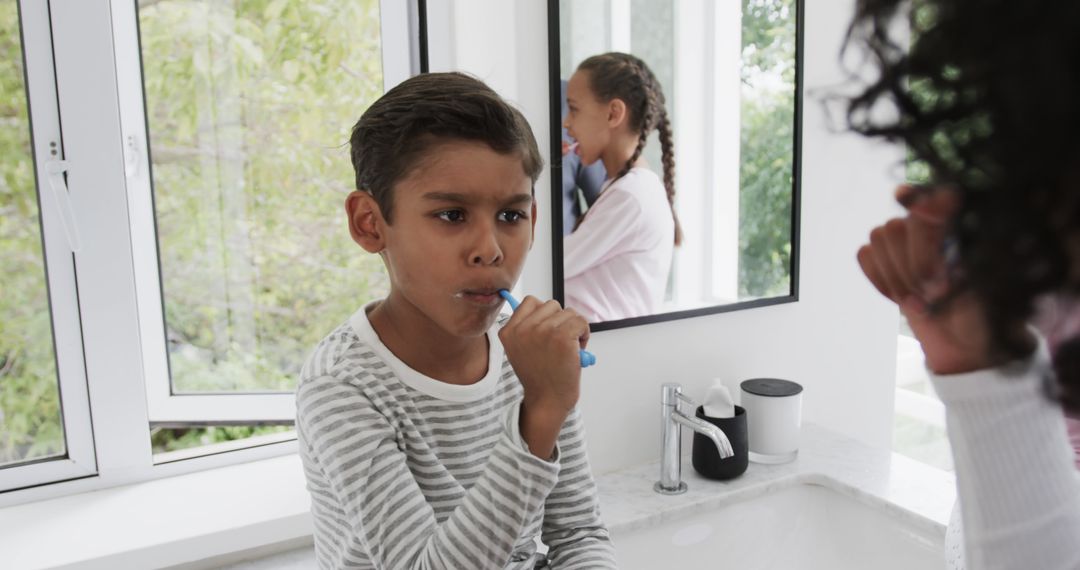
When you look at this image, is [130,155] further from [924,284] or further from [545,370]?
[924,284]

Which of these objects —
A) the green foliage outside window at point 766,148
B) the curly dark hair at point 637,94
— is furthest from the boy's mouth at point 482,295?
the green foliage outside window at point 766,148

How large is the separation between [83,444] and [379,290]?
0.48m

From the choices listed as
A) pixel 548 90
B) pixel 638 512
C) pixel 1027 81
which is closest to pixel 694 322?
pixel 638 512

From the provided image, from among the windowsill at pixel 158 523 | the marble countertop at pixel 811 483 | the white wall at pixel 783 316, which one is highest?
the white wall at pixel 783 316

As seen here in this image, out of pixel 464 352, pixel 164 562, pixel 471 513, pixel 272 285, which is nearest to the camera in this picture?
pixel 471 513

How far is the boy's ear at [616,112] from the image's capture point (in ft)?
3.74

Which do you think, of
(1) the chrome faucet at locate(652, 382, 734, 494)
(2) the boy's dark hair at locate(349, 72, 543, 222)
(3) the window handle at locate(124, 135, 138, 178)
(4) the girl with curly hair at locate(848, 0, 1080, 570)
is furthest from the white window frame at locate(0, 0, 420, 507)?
(4) the girl with curly hair at locate(848, 0, 1080, 570)

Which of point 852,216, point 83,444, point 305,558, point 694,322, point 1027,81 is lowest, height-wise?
point 305,558

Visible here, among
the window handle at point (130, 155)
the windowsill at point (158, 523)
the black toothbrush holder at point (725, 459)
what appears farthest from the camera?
the black toothbrush holder at point (725, 459)

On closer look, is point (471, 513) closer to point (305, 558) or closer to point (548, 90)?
point (305, 558)

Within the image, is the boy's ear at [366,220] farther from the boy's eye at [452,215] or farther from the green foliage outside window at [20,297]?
the green foliage outside window at [20,297]

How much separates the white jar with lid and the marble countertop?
0.02 m

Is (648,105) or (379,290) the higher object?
(648,105)

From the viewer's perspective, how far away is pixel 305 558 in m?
1.06
